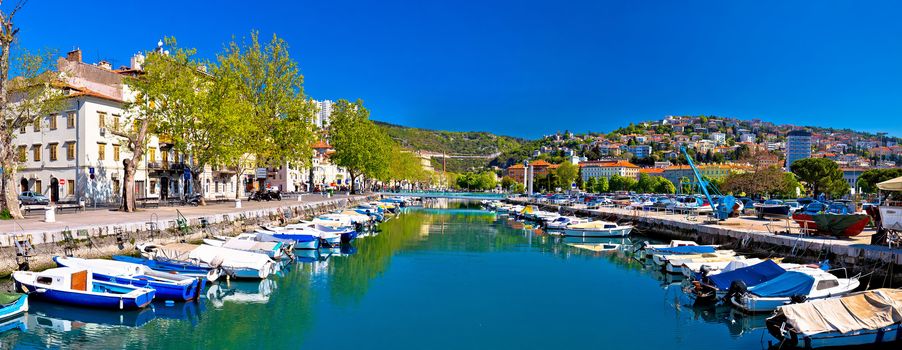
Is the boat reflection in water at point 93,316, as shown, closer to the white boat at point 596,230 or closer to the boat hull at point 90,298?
the boat hull at point 90,298

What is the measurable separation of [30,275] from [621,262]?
94.3 feet

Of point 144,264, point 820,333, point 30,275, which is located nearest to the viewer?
point 820,333

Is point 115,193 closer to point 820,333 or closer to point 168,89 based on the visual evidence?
point 168,89

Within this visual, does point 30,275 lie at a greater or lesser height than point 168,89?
lesser

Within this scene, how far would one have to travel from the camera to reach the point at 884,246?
2481 cm

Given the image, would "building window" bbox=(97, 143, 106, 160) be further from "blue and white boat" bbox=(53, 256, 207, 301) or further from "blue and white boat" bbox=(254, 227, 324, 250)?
"blue and white boat" bbox=(53, 256, 207, 301)

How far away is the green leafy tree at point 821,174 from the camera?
292 ft

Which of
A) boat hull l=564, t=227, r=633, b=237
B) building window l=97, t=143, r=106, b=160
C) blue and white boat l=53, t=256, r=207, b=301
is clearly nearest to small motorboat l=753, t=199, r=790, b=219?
boat hull l=564, t=227, r=633, b=237

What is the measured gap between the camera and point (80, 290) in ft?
60.9

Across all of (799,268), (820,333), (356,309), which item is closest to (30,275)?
(356,309)

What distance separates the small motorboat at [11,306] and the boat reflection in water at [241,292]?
570cm

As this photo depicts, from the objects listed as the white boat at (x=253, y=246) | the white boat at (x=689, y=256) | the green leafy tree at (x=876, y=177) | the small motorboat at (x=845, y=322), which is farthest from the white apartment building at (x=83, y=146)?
the green leafy tree at (x=876, y=177)

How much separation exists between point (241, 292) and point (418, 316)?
793 cm

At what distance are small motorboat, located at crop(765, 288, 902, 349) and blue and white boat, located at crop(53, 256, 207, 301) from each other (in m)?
19.1
